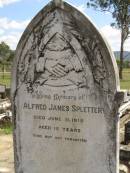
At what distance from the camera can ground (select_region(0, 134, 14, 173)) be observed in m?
6.45

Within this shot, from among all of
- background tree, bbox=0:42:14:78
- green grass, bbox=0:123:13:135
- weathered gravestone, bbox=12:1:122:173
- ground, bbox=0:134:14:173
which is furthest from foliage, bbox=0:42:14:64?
weathered gravestone, bbox=12:1:122:173

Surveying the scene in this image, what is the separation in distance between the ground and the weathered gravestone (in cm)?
218

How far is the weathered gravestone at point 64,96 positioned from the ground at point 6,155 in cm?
218

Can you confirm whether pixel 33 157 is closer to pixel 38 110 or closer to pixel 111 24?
pixel 38 110

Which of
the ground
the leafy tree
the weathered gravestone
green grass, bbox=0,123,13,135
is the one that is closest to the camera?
the weathered gravestone

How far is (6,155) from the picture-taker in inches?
289

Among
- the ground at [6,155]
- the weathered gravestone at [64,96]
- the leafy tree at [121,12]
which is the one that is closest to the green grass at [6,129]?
the ground at [6,155]

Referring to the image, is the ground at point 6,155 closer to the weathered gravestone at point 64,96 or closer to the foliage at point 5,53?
the weathered gravestone at point 64,96

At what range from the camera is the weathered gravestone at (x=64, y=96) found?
3887mm

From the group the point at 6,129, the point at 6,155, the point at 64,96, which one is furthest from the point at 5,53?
the point at 64,96

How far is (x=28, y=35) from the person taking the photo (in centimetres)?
417

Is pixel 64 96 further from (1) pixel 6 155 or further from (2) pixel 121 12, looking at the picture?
(2) pixel 121 12

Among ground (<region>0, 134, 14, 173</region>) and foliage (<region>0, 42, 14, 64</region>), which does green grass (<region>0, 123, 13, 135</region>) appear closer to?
ground (<region>0, 134, 14, 173</region>)

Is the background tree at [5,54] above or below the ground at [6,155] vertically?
above
